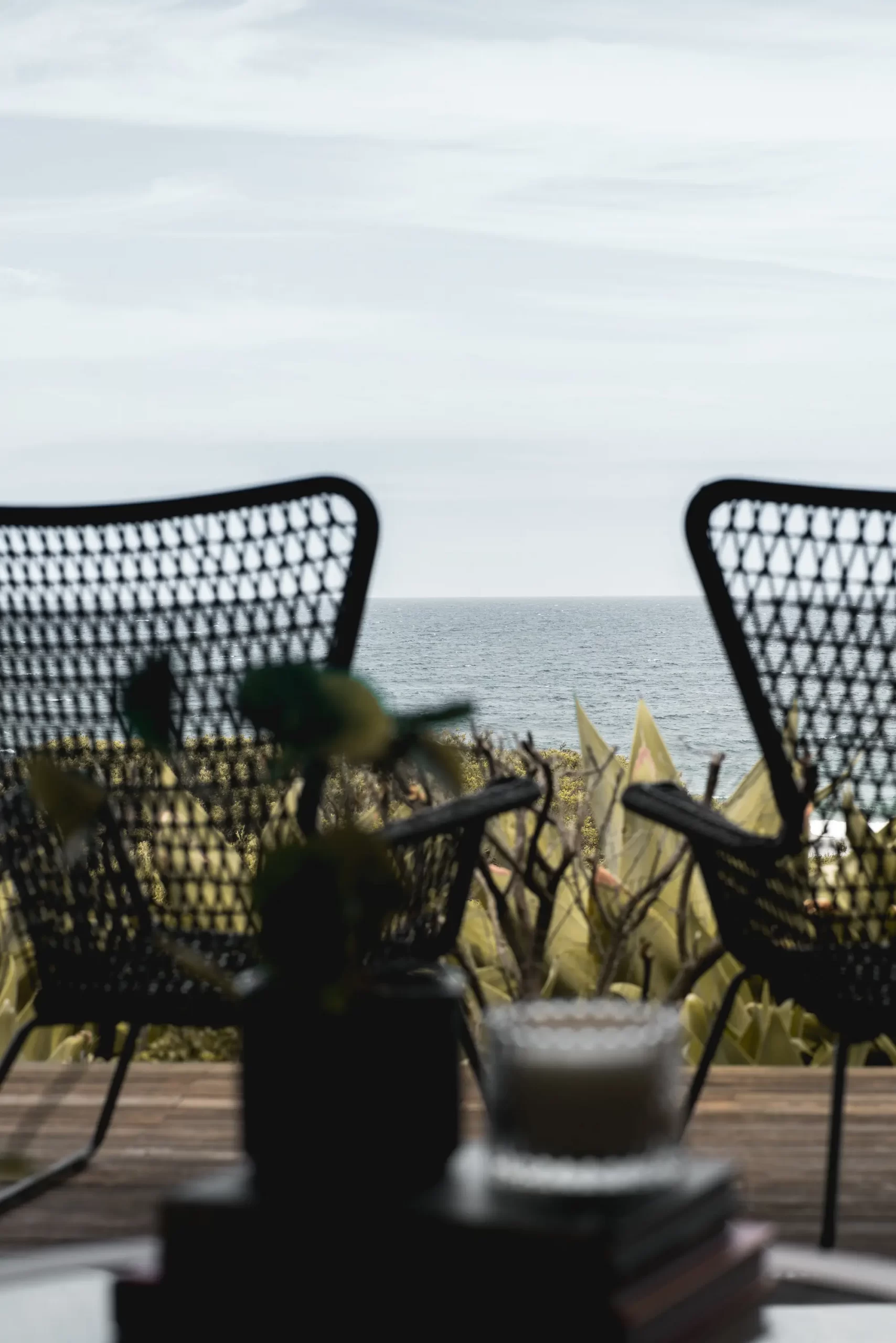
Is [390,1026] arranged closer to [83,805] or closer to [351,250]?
[83,805]

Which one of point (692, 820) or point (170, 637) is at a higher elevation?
point (170, 637)

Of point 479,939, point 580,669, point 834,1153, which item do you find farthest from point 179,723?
point 580,669

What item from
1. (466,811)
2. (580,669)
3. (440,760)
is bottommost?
(580,669)

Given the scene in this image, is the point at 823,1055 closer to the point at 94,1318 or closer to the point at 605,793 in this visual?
the point at 605,793

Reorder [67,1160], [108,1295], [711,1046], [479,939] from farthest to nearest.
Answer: [479,939]
[67,1160]
[711,1046]
[108,1295]

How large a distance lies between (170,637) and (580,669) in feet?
163

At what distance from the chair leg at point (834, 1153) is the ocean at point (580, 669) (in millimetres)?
20330

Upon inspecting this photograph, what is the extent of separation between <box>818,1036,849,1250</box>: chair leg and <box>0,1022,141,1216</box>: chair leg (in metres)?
0.84

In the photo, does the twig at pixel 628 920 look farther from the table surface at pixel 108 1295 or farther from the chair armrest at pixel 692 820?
the table surface at pixel 108 1295

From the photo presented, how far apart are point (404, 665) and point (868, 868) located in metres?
48.3

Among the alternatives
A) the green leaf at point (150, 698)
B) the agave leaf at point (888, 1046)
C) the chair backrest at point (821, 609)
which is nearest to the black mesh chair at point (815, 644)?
the chair backrest at point (821, 609)

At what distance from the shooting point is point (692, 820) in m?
1.73

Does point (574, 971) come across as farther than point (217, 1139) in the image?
Yes

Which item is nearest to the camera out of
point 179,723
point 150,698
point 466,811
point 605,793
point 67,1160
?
point 150,698
